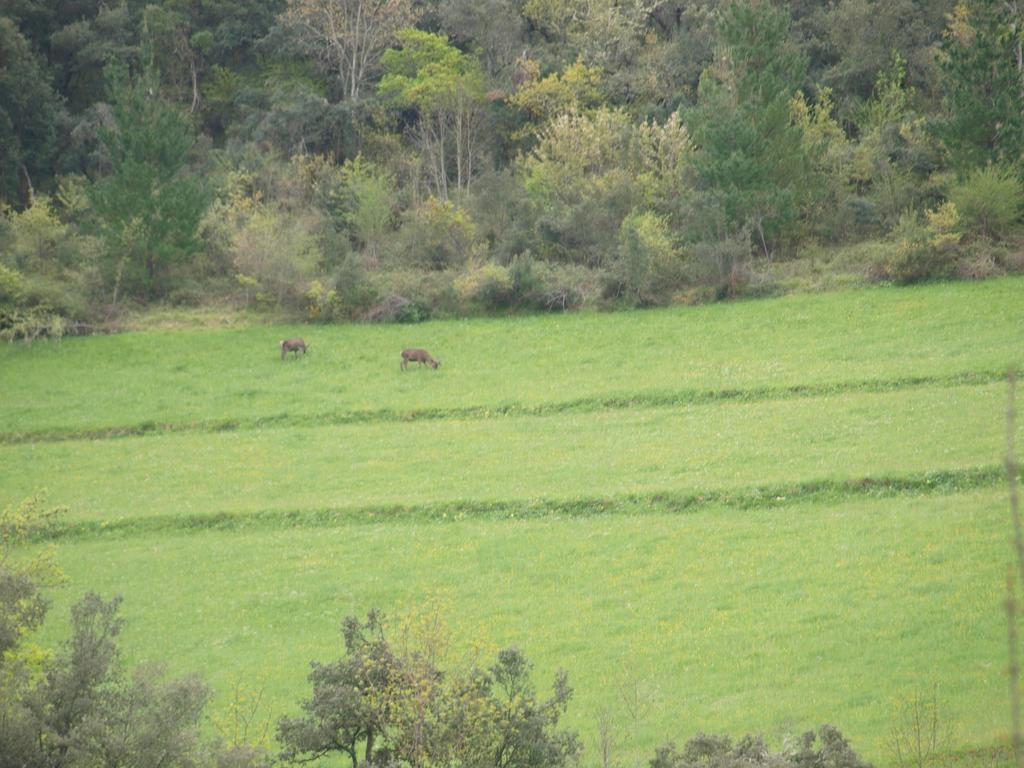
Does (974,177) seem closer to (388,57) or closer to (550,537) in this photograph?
(550,537)

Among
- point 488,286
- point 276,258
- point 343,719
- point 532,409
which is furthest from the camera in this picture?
point 276,258

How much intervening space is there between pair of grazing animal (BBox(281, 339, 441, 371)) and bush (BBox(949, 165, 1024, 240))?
2274cm

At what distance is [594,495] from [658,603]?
23.4 ft

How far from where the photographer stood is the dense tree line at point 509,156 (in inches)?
2112

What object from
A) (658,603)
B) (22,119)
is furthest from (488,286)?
(22,119)

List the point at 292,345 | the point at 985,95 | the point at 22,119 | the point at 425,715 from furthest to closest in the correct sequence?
the point at 22,119, the point at 985,95, the point at 292,345, the point at 425,715

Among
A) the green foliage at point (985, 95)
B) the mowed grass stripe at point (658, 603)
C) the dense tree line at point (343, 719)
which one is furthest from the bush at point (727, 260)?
the dense tree line at point (343, 719)

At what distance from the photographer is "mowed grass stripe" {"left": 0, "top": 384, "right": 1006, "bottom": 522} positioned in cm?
3553

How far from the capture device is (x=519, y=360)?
49219 millimetres

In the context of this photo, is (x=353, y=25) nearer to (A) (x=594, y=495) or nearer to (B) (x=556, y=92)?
(B) (x=556, y=92)

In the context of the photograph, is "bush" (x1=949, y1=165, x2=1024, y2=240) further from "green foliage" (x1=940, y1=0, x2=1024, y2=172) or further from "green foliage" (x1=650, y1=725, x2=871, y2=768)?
"green foliage" (x1=650, y1=725, x2=871, y2=768)

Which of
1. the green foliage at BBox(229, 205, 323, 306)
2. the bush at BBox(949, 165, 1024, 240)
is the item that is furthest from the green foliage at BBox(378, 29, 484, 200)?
the bush at BBox(949, 165, 1024, 240)

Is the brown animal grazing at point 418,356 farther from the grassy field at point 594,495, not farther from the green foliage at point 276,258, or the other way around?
the green foliage at point 276,258

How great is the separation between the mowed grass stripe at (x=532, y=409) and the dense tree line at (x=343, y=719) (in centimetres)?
2606
